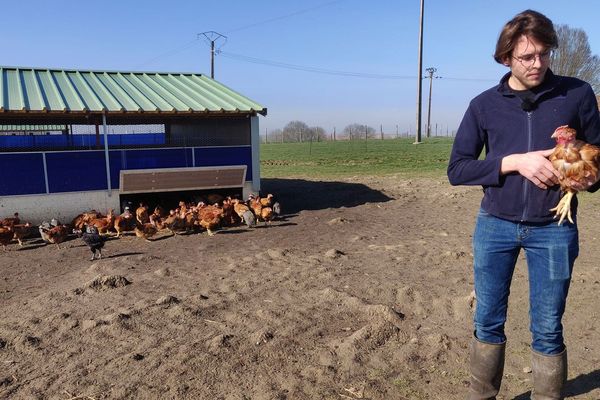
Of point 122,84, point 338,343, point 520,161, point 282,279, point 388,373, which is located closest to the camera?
point 520,161

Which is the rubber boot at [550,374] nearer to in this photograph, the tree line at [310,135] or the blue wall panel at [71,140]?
the blue wall panel at [71,140]

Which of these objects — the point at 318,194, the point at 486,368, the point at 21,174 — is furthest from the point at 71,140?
the point at 486,368

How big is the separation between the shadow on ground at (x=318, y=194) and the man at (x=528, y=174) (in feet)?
29.6

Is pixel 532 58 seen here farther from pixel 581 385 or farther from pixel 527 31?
pixel 581 385

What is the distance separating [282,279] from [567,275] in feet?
13.0

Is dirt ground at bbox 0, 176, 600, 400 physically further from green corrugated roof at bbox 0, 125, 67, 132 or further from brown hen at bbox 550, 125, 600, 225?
green corrugated roof at bbox 0, 125, 67, 132

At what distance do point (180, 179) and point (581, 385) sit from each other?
9591mm

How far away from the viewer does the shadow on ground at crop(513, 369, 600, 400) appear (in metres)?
3.26

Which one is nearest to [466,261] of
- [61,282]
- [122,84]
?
[61,282]

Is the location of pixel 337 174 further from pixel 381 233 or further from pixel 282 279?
pixel 282 279

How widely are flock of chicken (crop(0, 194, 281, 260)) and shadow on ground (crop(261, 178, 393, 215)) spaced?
1.57 metres

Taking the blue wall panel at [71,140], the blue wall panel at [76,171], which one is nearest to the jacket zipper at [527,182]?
the blue wall panel at [76,171]

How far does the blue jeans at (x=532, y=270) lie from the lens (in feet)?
7.82

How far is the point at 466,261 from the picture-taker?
661 cm
